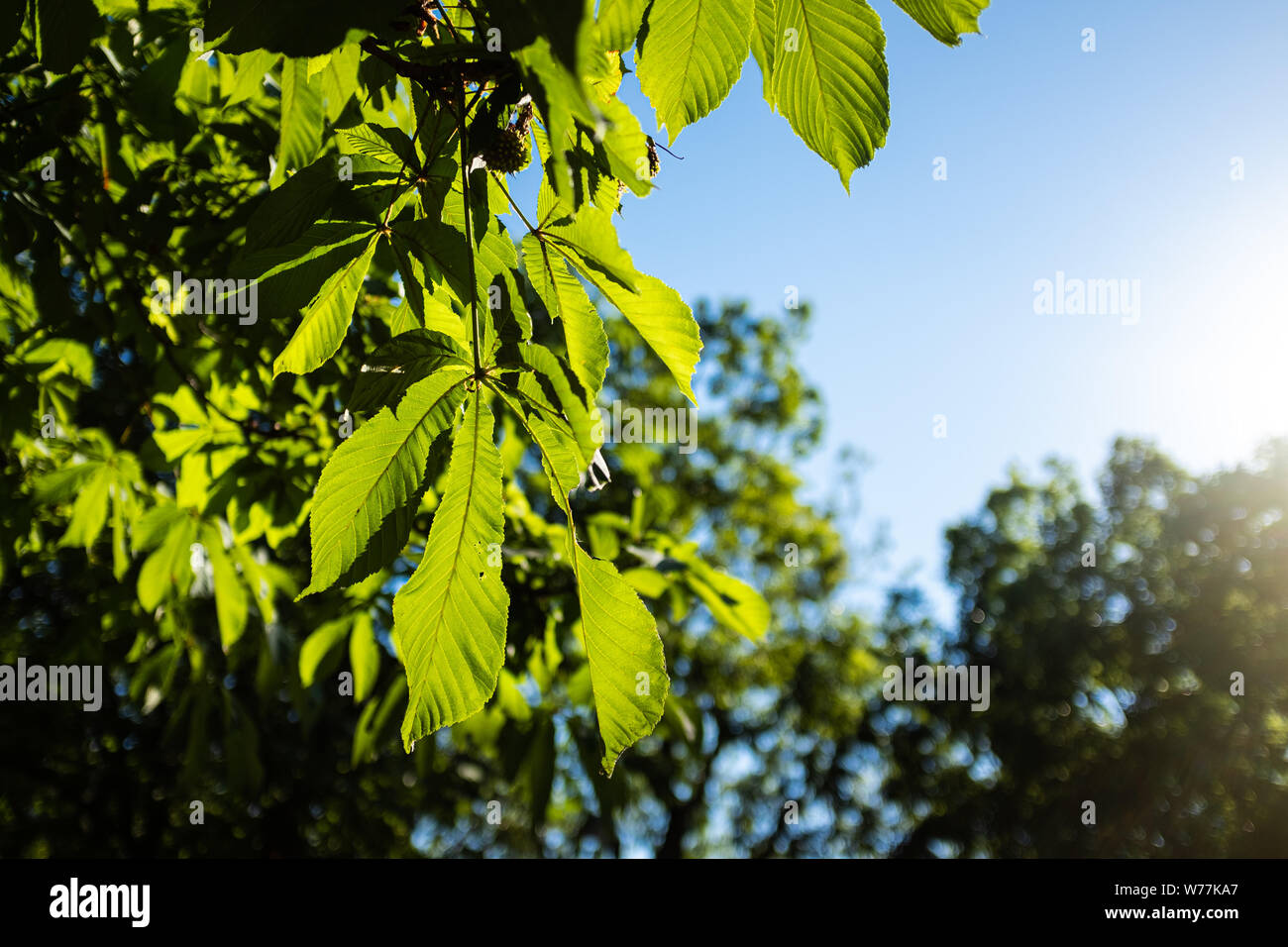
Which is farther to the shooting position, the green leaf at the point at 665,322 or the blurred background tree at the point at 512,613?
the blurred background tree at the point at 512,613

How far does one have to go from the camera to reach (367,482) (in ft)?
2.41

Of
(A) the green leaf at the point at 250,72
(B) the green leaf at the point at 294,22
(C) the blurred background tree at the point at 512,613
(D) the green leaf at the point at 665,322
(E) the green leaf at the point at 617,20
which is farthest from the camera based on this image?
(C) the blurred background tree at the point at 512,613

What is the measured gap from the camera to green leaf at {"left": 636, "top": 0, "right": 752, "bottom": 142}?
70cm

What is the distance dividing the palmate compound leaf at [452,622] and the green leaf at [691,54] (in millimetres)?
442

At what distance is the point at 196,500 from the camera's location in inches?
77.5

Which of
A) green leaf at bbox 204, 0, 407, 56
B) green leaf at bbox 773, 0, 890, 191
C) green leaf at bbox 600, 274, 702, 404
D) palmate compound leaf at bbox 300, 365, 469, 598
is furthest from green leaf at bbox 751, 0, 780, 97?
palmate compound leaf at bbox 300, 365, 469, 598

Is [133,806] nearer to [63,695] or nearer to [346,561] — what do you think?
[63,695]

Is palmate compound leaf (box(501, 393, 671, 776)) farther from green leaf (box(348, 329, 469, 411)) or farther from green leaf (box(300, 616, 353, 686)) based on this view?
green leaf (box(300, 616, 353, 686))

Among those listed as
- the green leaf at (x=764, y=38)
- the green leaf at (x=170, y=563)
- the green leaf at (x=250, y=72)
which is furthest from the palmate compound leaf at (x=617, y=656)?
the green leaf at (x=170, y=563)

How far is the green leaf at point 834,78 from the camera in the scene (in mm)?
698

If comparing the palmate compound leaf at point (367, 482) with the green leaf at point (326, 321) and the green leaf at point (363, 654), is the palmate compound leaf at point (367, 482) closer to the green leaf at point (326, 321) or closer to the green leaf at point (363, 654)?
the green leaf at point (326, 321)

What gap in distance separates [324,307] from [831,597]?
13190mm

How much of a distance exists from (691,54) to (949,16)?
0.23 meters

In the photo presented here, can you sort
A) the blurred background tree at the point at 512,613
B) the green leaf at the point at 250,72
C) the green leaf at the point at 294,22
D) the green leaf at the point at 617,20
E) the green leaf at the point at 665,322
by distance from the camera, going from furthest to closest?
the blurred background tree at the point at 512,613
the green leaf at the point at 250,72
the green leaf at the point at 665,322
the green leaf at the point at 617,20
the green leaf at the point at 294,22
